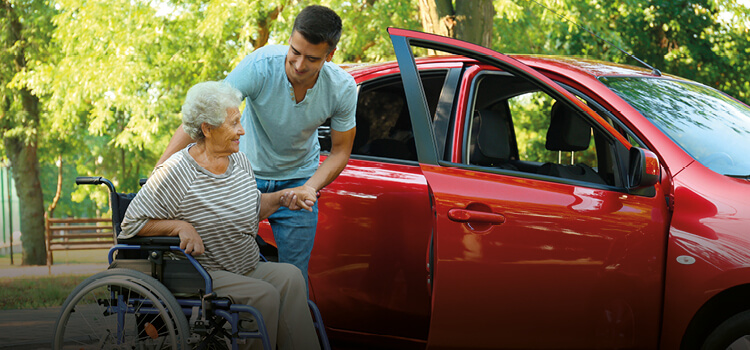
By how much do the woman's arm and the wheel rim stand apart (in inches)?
8.4

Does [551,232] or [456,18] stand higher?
[456,18]

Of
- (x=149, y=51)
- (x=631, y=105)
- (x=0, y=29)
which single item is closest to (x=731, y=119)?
(x=631, y=105)

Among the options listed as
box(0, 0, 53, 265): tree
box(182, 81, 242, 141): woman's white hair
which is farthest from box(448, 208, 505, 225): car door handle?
box(0, 0, 53, 265): tree

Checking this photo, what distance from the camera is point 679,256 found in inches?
124

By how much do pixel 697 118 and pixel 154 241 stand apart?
240cm

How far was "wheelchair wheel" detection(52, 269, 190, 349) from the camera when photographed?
3143 millimetres

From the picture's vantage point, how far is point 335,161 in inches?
146

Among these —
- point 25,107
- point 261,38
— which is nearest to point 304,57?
point 261,38

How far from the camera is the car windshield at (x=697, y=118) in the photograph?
333 centimetres

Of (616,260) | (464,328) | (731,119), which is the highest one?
(731,119)

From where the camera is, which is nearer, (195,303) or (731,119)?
(195,303)

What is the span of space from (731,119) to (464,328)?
5.18ft

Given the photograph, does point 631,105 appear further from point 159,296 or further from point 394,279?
point 159,296

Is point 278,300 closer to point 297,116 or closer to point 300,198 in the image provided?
point 300,198
